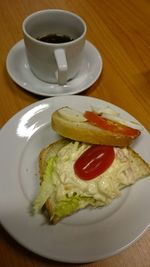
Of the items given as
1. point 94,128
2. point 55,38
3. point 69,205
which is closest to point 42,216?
point 69,205

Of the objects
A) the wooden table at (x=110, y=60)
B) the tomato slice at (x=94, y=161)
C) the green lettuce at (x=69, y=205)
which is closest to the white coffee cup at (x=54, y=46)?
the wooden table at (x=110, y=60)

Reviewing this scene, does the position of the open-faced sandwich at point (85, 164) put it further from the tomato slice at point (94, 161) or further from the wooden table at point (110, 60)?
the wooden table at point (110, 60)

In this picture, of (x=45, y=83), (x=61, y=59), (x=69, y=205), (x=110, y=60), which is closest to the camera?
(x=69, y=205)

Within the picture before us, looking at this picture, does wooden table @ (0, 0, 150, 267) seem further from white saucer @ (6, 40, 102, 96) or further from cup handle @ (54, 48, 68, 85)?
cup handle @ (54, 48, 68, 85)

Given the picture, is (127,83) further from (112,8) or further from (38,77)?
(112,8)

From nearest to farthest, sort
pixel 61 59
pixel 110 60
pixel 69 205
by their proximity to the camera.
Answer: pixel 69 205, pixel 61 59, pixel 110 60

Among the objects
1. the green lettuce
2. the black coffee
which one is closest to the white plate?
the green lettuce

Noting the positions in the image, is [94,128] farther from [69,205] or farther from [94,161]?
[69,205]
